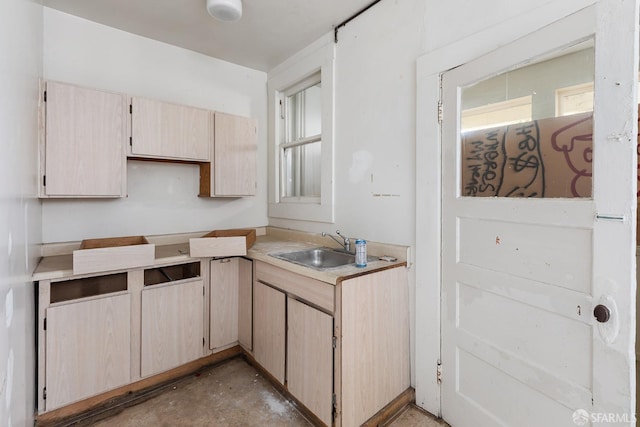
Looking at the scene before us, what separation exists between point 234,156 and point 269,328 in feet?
4.89

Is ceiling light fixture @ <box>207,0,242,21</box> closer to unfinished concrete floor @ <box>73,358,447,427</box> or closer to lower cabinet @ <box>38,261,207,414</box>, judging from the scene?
lower cabinet @ <box>38,261,207,414</box>

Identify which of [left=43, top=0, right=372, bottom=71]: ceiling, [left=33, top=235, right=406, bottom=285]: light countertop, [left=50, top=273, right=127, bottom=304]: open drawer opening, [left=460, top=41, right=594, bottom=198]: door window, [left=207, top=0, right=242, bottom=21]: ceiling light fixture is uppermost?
[left=43, top=0, right=372, bottom=71]: ceiling

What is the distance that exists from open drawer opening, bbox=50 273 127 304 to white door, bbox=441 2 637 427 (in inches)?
85.3

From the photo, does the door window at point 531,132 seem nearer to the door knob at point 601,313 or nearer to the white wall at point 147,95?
the door knob at point 601,313

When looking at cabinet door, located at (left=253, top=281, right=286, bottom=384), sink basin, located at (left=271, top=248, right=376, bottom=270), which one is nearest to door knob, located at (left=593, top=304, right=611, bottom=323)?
sink basin, located at (left=271, top=248, right=376, bottom=270)

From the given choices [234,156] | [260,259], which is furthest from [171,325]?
[234,156]

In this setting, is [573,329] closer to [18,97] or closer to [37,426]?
[18,97]

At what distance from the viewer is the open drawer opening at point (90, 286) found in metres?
1.89

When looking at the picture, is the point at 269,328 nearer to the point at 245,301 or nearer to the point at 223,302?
the point at 245,301

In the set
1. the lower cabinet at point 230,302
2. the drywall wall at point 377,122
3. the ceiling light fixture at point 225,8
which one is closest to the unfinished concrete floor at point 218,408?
the lower cabinet at point 230,302

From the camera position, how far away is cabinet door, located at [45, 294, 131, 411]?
1.63 m

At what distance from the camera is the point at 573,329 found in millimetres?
1131

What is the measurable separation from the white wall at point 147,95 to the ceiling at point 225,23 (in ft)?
0.41

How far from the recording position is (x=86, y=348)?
173 centimetres
